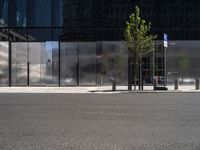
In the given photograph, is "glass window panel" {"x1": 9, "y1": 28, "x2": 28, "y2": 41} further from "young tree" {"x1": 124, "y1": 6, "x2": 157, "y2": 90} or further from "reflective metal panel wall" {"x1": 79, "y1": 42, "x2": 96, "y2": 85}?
"young tree" {"x1": 124, "y1": 6, "x2": 157, "y2": 90}

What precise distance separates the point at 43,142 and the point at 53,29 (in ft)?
130

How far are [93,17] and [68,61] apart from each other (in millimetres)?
5606

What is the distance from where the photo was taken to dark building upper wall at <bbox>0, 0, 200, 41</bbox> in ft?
162

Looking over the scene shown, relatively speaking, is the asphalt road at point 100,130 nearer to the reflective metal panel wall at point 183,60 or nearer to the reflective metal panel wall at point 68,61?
the reflective metal panel wall at point 68,61

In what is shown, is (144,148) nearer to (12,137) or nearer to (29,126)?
(12,137)

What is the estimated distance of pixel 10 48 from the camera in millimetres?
48500

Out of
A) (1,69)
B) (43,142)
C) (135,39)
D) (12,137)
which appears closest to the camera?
(43,142)

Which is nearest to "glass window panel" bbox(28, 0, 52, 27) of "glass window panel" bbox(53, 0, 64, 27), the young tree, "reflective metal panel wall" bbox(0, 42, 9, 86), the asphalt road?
"glass window panel" bbox(53, 0, 64, 27)

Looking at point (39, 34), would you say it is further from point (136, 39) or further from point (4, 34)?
point (136, 39)

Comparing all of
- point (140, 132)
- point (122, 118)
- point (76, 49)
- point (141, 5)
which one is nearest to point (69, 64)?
point (76, 49)

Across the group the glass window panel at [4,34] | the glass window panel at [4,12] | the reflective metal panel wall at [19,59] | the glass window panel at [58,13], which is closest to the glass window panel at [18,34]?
the glass window panel at [4,34]

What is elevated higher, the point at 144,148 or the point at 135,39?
the point at 135,39

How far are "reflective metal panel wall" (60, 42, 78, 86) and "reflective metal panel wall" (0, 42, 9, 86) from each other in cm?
548

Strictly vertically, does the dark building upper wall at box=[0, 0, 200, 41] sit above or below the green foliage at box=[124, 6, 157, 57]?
above
